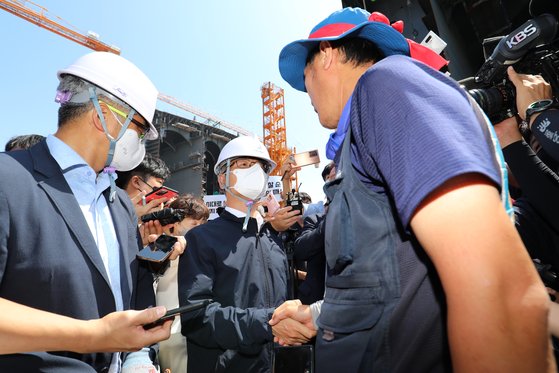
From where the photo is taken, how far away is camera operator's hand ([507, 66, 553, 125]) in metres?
2.36

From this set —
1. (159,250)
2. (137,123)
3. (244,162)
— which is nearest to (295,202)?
(244,162)

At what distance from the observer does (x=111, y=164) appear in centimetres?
204

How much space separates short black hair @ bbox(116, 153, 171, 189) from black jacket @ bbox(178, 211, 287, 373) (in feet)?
7.90

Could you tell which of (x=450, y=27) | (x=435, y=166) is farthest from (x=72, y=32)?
(x=435, y=166)

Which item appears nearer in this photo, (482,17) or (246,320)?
(246,320)

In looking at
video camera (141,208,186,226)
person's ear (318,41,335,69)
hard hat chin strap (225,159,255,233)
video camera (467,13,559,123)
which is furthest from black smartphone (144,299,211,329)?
video camera (467,13,559,123)

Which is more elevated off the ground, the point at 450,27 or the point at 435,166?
the point at 450,27

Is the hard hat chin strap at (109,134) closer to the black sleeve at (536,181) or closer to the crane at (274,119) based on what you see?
the black sleeve at (536,181)

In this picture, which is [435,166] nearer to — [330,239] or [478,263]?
[478,263]

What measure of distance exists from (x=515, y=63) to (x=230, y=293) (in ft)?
9.82

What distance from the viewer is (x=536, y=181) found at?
2350 mm

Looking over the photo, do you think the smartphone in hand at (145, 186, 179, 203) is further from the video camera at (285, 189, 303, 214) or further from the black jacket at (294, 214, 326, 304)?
the black jacket at (294, 214, 326, 304)

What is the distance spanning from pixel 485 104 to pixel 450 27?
13.1 ft

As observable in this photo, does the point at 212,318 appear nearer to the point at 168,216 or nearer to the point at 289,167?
the point at 168,216
